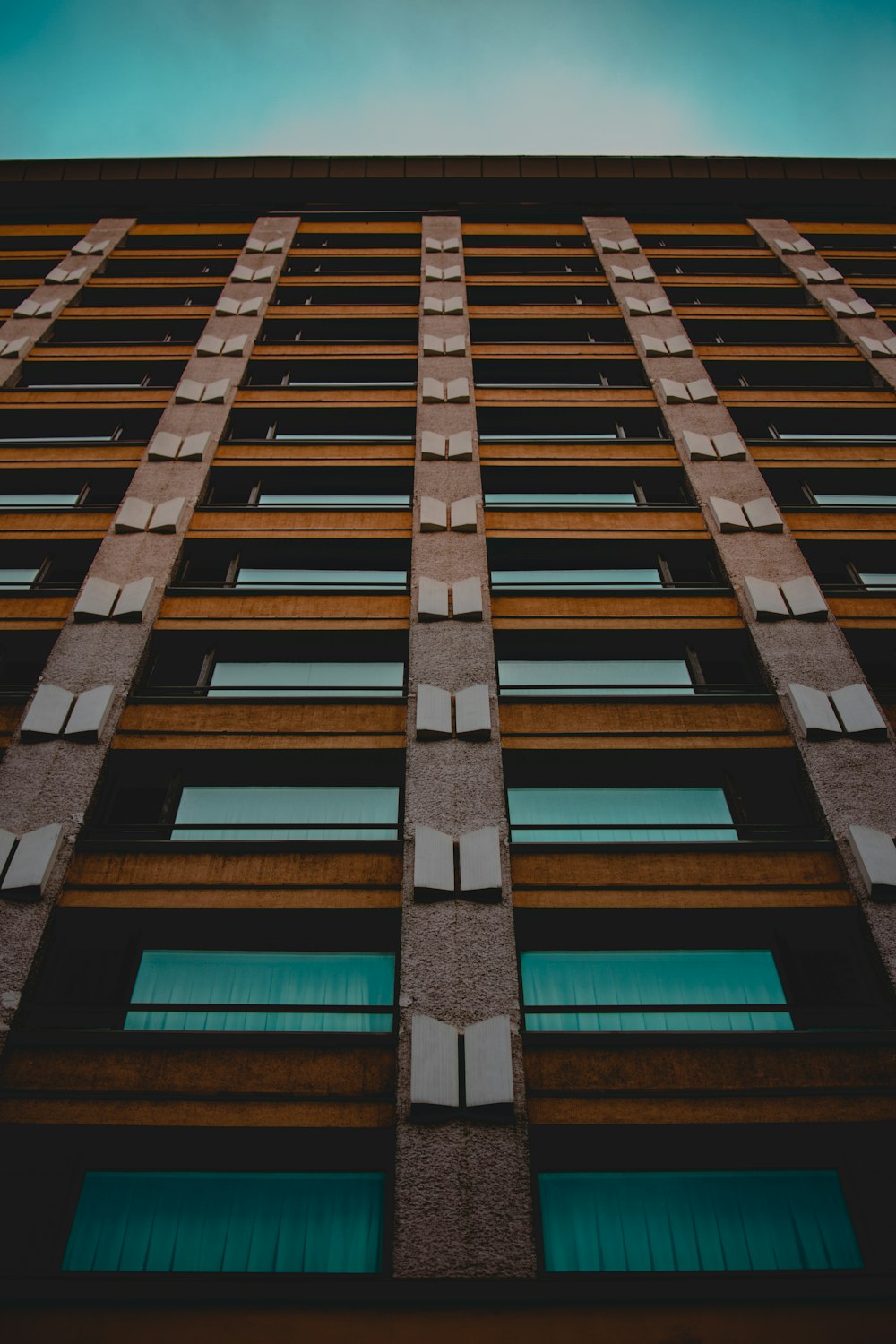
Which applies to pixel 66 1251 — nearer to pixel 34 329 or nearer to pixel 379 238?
pixel 34 329

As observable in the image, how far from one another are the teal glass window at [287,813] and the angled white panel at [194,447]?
822 centimetres

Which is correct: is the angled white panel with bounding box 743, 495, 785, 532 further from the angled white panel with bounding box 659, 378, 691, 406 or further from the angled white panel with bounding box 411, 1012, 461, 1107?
the angled white panel with bounding box 411, 1012, 461, 1107

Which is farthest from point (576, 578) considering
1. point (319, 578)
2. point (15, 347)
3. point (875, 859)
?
point (15, 347)

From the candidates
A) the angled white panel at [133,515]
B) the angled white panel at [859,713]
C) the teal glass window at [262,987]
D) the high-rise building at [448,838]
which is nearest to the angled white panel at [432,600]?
the high-rise building at [448,838]

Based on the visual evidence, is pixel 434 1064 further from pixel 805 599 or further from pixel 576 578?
pixel 576 578

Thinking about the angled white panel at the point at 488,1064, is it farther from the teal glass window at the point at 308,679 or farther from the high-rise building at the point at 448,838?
the teal glass window at the point at 308,679

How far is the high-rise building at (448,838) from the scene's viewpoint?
791cm

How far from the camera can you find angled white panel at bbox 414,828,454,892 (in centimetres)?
977

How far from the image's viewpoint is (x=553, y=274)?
2592 cm

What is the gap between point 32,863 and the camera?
998 cm

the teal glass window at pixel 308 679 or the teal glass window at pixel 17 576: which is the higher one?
the teal glass window at pixel 17 576

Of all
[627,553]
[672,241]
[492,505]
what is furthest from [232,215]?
[627,553]

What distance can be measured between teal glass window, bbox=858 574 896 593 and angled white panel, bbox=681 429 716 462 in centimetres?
395

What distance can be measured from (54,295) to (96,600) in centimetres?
1606
